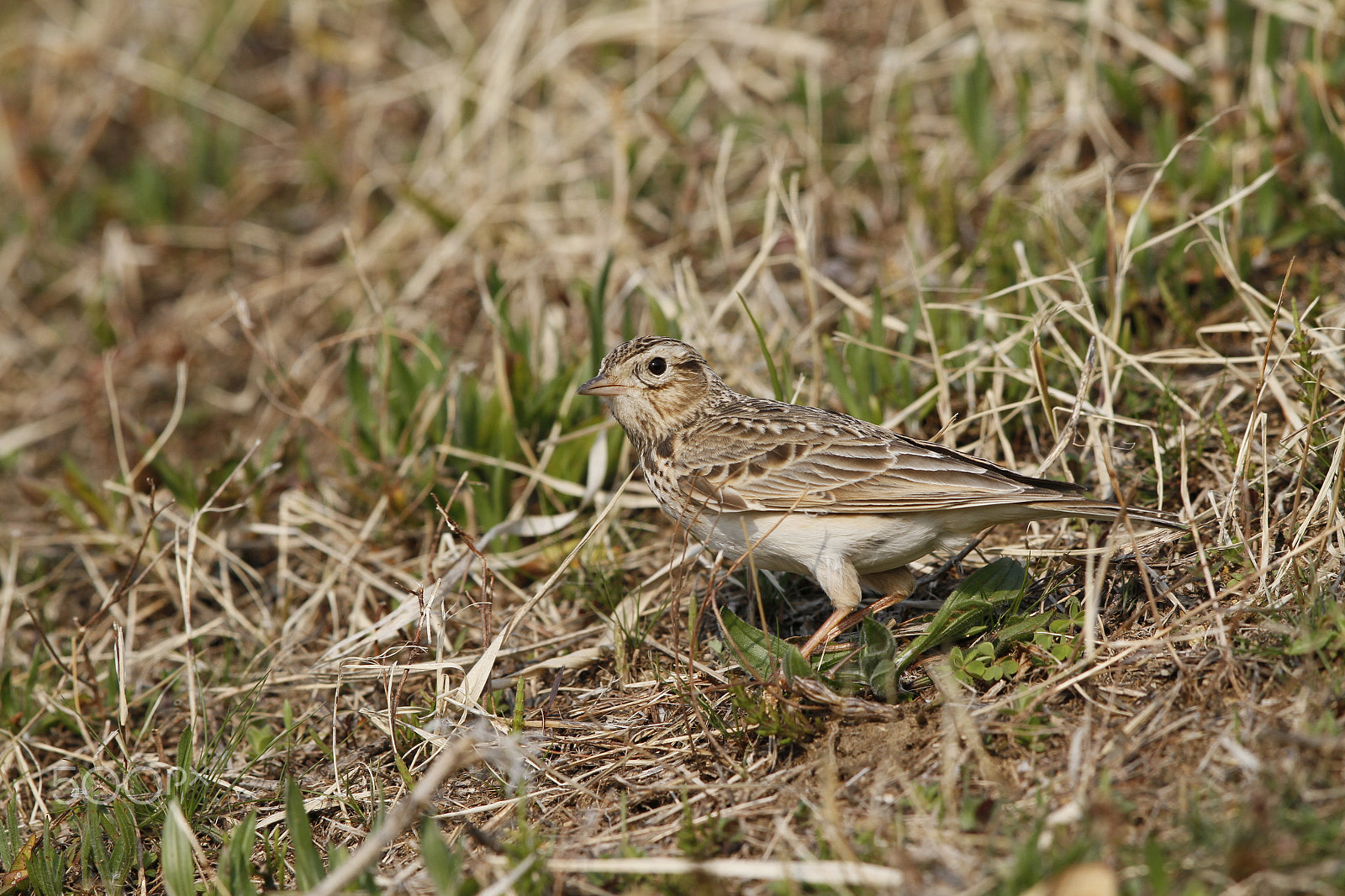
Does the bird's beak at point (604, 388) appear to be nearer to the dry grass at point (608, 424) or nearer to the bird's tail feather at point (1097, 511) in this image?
the dry grass at point (608, 424)

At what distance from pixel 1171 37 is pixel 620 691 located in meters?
5.31

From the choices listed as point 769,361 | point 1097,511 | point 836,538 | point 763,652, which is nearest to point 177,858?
point 763,652

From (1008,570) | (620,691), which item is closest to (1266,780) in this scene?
(1008,570)

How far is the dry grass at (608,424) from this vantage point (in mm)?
3748

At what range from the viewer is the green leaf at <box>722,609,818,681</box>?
406 centimetres

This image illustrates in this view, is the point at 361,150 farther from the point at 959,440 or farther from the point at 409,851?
the point at 409,851

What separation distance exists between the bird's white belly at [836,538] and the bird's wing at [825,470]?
6 centimetres

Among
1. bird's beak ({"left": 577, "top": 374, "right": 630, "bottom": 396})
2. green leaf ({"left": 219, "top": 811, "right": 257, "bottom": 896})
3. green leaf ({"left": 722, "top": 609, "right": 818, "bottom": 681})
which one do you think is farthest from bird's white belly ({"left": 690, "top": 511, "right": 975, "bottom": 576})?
green leaf ({"left": 219, "top": 811, "right": 257, "bottom": 896})

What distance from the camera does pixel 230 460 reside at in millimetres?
6086

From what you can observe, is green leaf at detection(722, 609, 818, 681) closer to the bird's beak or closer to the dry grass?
the dry grass

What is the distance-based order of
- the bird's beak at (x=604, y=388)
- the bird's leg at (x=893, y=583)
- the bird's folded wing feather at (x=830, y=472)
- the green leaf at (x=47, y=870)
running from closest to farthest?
the green leaf at (x=47, y=870)
the bird's folded wing feather at (x=830, y=472)
the bird's leg at (x=893, y=583)
the bird's beak at (x=604, y=388)

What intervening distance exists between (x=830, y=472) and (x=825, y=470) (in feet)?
0.07

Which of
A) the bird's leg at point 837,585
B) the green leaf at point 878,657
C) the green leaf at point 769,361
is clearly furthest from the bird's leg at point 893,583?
the green leaf at point 769,361

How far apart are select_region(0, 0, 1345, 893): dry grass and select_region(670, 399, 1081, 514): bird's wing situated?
42 cm
